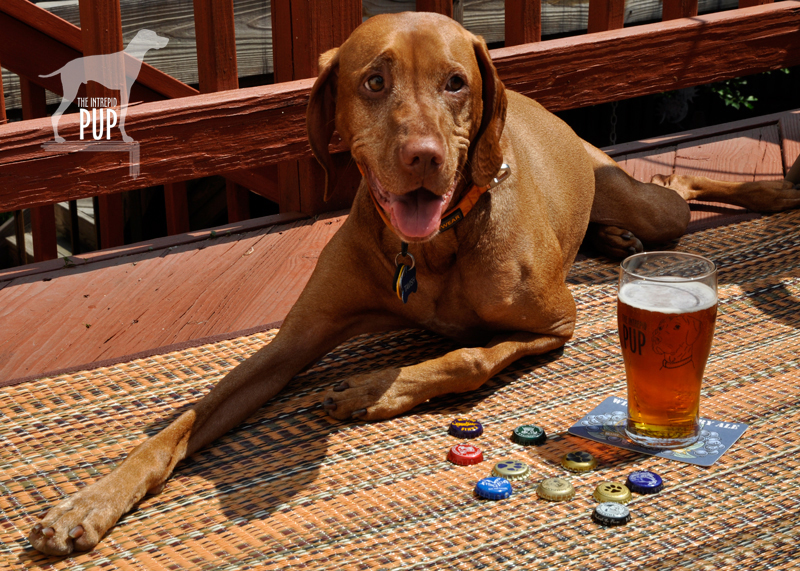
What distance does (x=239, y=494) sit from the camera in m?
2.46

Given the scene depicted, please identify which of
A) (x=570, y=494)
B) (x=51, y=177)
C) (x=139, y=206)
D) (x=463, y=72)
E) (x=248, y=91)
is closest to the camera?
(x=570, y=494)

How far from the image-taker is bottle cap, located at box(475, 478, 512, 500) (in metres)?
2.33

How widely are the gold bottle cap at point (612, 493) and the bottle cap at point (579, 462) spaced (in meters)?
0.10

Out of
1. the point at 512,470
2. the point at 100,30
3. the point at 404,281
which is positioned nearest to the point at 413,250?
the point at 404,281

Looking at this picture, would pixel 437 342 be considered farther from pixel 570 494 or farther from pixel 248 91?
pixel 248 91

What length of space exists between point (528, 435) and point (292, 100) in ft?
6.49

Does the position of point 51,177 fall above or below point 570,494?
above

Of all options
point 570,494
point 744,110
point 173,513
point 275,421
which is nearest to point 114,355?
point 275,421

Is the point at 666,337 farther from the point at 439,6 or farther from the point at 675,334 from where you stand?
the point at 439,6

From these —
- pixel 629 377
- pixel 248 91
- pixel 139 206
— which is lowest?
pixel 139 206

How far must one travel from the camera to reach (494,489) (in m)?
2.33

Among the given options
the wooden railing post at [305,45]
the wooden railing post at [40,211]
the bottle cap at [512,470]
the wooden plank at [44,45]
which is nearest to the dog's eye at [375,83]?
the bottle cap at [512,470]

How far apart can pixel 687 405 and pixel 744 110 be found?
4.97m

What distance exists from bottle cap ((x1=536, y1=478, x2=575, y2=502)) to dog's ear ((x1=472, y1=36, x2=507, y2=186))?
37.4 inches
